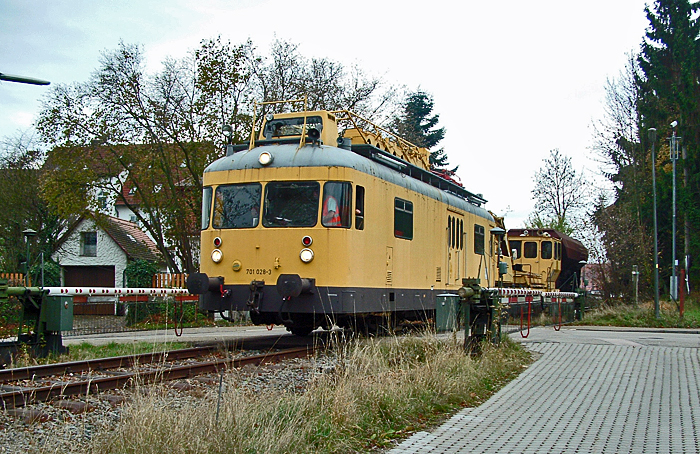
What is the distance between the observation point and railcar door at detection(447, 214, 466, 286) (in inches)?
657

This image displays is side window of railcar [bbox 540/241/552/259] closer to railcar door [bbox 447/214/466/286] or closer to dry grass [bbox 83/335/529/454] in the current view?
railcar door [bbox 447/214/466/286]

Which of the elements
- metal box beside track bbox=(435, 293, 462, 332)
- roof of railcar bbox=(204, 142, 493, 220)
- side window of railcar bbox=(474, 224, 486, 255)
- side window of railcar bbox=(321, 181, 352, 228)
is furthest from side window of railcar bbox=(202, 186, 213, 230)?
side window of railcar bbox=(474, 224, 486, 255)

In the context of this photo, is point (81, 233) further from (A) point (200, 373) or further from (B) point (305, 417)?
(B) point (305, 417)

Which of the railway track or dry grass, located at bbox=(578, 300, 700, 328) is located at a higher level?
the railway track

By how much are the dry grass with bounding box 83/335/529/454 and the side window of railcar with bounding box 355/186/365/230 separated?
10.4 ft

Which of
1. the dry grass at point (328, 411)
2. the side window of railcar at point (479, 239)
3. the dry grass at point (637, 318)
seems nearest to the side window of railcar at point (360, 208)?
the dry grass at point (328, 411)

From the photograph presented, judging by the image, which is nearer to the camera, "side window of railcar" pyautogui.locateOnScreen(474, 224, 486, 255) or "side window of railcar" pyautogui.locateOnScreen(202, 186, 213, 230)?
"side window of railcar" pyautogui.locateOnScreen(202, 186, 213, 230)

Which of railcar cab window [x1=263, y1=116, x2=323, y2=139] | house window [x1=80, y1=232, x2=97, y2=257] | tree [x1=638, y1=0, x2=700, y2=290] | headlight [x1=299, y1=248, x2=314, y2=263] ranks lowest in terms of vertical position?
headlight [x1=299, y1=248, x2=314, y2=263]

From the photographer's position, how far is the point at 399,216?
14.0 meters

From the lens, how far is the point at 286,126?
14.2 meters

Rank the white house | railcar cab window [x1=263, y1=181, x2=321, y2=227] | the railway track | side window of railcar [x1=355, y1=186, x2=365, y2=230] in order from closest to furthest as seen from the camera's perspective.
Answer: the railway track
railcar cab window [x1=263, y1=181, x2=321, y2=227]
side window of railcar [x1=355, y1=186, x2=365, y2=230]
the white house

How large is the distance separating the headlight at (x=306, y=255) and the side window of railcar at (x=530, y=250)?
1862cm

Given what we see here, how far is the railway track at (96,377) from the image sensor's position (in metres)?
7.42

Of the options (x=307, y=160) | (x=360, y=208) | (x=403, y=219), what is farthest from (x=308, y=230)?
(x=403, y=219)
